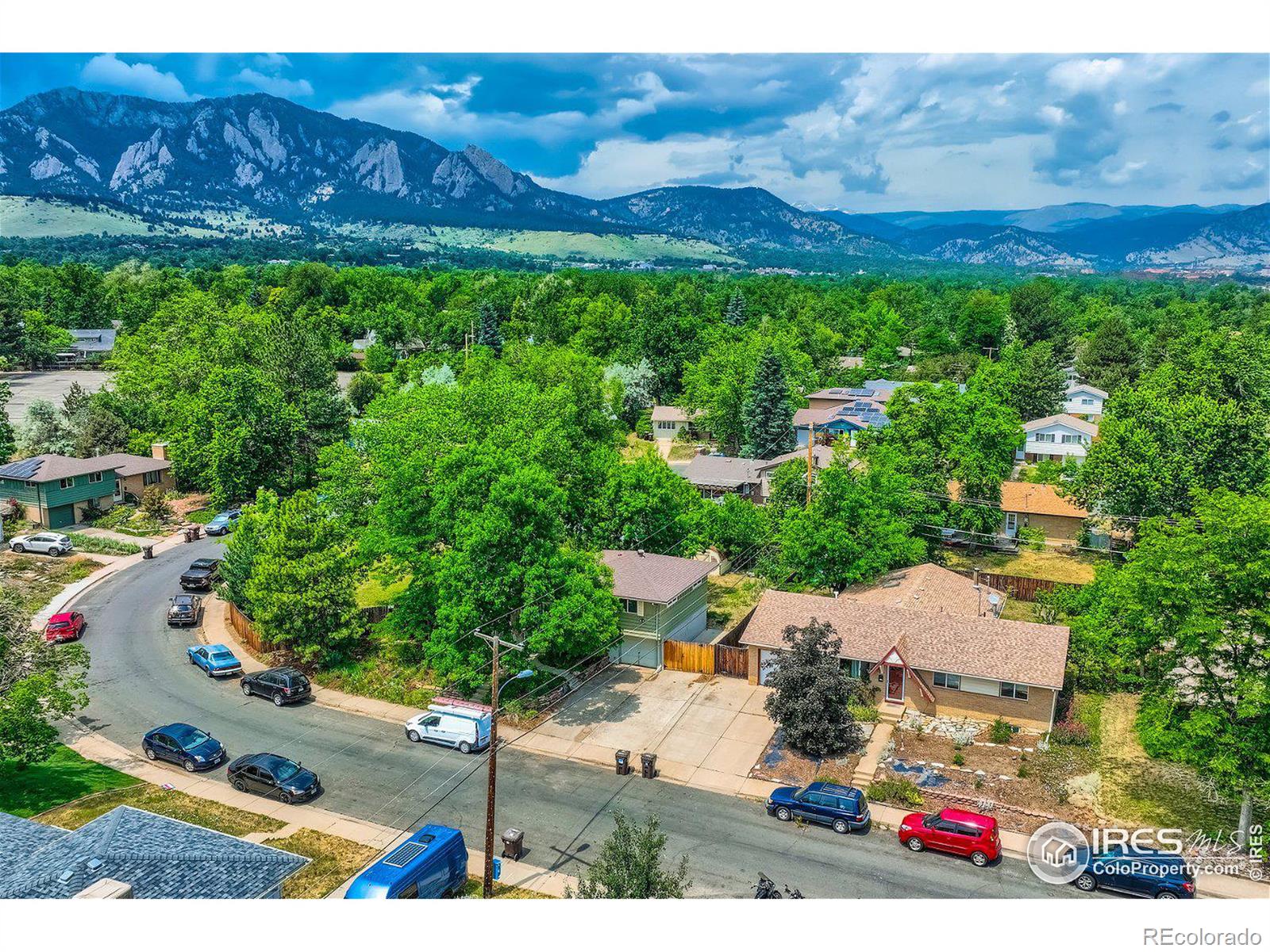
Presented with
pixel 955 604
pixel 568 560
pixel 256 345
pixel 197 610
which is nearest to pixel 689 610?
pixel 568 560

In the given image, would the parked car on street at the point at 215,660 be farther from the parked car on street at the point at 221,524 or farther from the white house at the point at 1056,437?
the white house at the point at 1056,437

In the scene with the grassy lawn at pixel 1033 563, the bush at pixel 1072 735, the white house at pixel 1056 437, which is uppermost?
the white house at pixel 1056 437

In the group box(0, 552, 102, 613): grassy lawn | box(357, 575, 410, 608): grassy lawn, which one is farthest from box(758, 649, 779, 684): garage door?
box(0, 552, 102, 613): grassy lawn

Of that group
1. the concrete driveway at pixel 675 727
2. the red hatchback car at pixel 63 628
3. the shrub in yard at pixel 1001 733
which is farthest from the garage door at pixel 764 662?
the red hatchback car at pixel 63 628

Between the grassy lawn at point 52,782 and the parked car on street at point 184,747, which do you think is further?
the parked car on street at point 184,747

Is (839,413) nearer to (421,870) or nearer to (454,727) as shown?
(454,727)

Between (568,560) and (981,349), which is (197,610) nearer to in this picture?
(568,560)
